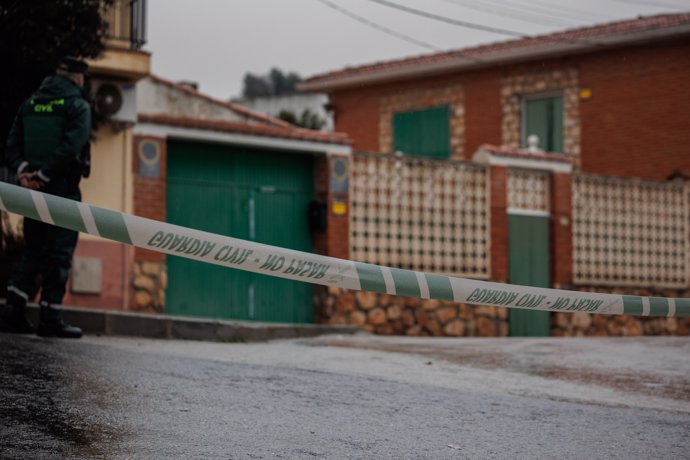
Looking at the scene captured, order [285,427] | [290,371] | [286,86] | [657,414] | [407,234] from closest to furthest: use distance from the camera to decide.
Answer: [285,427]
[657,414]
[290,371]
[407,234]
[286,86]

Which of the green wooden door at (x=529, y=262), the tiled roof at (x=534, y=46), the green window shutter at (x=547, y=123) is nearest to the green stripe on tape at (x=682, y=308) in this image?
the green wooden door at (x=529, y=262)

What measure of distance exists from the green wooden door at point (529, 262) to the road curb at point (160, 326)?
252 inches

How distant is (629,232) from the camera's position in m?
18.5

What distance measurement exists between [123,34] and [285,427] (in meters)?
9.04

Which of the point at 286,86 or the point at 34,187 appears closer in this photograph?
the point at 34,187

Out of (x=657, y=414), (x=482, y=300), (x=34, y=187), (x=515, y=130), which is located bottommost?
(x=657, y=414)

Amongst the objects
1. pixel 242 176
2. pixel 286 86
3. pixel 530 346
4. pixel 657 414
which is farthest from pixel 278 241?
pixel 286 86

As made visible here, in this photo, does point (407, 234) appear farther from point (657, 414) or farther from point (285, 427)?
point (285, 427)

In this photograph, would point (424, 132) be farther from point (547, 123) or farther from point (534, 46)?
point (534, 46)

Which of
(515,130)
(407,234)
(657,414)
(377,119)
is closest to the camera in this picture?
(657,414)

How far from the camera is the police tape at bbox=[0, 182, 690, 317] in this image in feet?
16.8

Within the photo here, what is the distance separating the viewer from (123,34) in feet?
43.8

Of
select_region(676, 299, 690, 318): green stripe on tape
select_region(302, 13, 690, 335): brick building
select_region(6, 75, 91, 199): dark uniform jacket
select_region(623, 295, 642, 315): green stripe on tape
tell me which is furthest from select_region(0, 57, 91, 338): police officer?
select_region(302, 13, 690, 335): brick building

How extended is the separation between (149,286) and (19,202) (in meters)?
8.27
